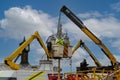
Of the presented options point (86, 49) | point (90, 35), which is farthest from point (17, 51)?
point (86, 49)

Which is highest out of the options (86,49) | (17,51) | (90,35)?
(90,35)

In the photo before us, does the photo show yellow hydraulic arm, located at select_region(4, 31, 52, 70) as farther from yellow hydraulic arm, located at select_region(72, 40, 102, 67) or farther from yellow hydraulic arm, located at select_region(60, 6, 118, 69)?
yellow hydraulic arm, located at select_region(72, 40, 102, 67)

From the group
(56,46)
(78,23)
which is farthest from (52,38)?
(78,23)

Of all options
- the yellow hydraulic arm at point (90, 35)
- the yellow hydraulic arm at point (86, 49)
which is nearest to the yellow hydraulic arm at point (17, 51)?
the yellow hydraulic arm at point (90, 35)

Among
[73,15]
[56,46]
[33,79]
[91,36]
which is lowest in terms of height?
[33,79]

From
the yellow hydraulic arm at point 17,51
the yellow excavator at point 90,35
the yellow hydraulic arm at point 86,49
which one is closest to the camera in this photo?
the yellow hydraulic arm at point 17,51

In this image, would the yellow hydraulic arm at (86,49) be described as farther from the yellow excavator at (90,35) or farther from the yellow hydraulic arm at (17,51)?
the yellow hydraulic arm at (17,51)

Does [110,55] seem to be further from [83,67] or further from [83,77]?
[83,77]

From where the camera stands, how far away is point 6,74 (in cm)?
2252

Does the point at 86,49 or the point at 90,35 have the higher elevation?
the point at 90,35

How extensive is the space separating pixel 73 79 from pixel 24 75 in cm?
388

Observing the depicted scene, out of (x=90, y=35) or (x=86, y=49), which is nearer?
(x=90, y=35)

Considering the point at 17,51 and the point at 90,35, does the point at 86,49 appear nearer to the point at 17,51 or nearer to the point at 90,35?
the point at 90,35

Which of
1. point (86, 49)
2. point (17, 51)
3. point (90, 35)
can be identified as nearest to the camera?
point (17, 51)
